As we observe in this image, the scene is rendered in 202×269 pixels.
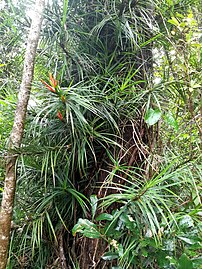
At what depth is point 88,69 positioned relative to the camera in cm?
106

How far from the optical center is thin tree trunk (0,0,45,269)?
0.78 m

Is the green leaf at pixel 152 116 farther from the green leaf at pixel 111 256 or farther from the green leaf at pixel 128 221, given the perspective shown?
the green leaf at pixel 111 256

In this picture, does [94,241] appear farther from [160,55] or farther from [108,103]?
[160,55]

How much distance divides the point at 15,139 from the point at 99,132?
1.05ft

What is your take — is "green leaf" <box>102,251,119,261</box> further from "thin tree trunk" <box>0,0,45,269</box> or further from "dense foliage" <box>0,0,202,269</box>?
"thin tree trunk" <box>0,0,45,269</box>

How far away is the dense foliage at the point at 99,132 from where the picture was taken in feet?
2.84

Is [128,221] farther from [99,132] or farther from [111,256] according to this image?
[99,132]

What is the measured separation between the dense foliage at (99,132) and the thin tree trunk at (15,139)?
0.04m

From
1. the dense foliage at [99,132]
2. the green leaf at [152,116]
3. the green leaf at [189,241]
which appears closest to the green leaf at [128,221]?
the dense foliage at [99,132]

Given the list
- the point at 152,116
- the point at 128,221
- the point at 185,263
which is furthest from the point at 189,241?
the point at 152,116

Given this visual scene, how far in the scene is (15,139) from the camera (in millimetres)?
840

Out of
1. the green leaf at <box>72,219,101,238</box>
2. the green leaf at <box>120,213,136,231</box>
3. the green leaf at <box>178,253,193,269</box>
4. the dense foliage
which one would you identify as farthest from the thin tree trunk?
the green leaf at <box>178,253,193,269</box>

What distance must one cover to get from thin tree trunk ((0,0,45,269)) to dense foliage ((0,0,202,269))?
40 millimetres

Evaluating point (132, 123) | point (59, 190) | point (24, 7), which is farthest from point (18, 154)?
point (24, 7)
